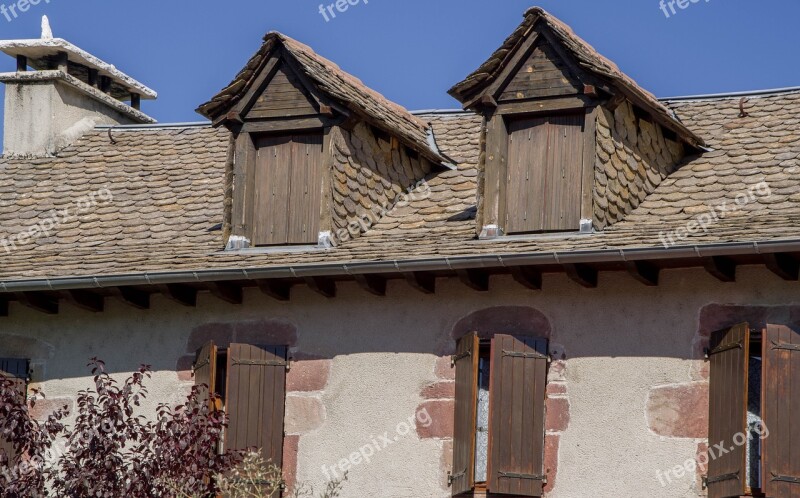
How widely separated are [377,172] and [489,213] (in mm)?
1702

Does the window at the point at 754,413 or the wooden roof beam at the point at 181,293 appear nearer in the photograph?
the window at the point at 754,413

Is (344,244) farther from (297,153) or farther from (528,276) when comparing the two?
(528,276)

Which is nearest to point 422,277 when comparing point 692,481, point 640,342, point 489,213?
point 489,213

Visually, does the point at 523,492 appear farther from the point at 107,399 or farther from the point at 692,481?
the point at 107,399

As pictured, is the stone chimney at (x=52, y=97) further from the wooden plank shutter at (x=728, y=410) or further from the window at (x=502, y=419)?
the wooden plank shutter at (x=728, y=410)

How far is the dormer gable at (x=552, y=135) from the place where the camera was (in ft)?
48.8

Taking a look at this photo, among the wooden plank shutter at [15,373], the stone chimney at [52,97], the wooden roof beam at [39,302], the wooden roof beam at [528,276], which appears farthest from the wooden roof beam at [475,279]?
the stone chimney at [52,97]

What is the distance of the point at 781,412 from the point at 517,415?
215 centimetres

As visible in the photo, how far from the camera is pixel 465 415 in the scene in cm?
1416

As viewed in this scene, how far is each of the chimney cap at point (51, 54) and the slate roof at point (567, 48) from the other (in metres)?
6.34

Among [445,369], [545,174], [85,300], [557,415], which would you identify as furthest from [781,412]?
[85,300]

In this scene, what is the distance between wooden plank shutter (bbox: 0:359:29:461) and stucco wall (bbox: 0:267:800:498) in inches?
4.2

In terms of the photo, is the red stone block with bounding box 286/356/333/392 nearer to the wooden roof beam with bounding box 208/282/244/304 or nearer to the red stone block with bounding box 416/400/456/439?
the wooden roof beam with bounding box 208/282/244/304

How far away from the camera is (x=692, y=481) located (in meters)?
13.4
